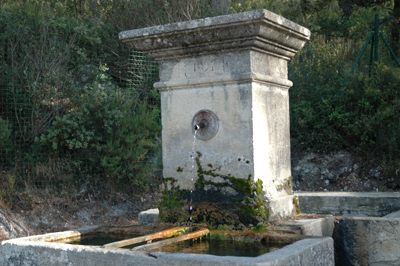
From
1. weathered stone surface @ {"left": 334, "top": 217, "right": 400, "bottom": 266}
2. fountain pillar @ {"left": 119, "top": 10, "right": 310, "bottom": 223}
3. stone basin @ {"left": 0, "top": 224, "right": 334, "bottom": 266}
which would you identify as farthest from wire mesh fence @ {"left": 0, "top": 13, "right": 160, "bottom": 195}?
weathered stone surface @ {"left": 334, "top": 217, "right": 400, "bottom": 266}

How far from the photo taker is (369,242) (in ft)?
11.4

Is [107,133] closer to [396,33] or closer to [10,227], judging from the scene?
[10,227]

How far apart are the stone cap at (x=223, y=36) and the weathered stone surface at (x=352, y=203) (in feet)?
6.32

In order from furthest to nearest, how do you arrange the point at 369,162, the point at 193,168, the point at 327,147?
the point at 327,147
the point at 369,162
the point at 193,168

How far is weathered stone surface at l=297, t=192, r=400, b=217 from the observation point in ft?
15.4

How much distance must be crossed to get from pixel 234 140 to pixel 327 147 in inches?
201

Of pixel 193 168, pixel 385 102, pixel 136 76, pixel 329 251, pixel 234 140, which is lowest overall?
pixel 329 251

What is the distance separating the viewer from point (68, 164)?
23.3 feet

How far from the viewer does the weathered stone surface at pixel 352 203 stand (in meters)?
4.69

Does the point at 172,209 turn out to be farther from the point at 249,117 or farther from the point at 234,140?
the point at 249,117

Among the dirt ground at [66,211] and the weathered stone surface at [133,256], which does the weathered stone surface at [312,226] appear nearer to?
the weathered stone surface at [133,256]

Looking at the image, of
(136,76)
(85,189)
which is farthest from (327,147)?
(85,189)

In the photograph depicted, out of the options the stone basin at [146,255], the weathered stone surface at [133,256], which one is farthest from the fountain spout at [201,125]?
the weathered stone surface at [133,256]

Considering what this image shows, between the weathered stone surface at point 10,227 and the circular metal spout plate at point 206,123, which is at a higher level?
the circular metal spout plate at point 206,123
